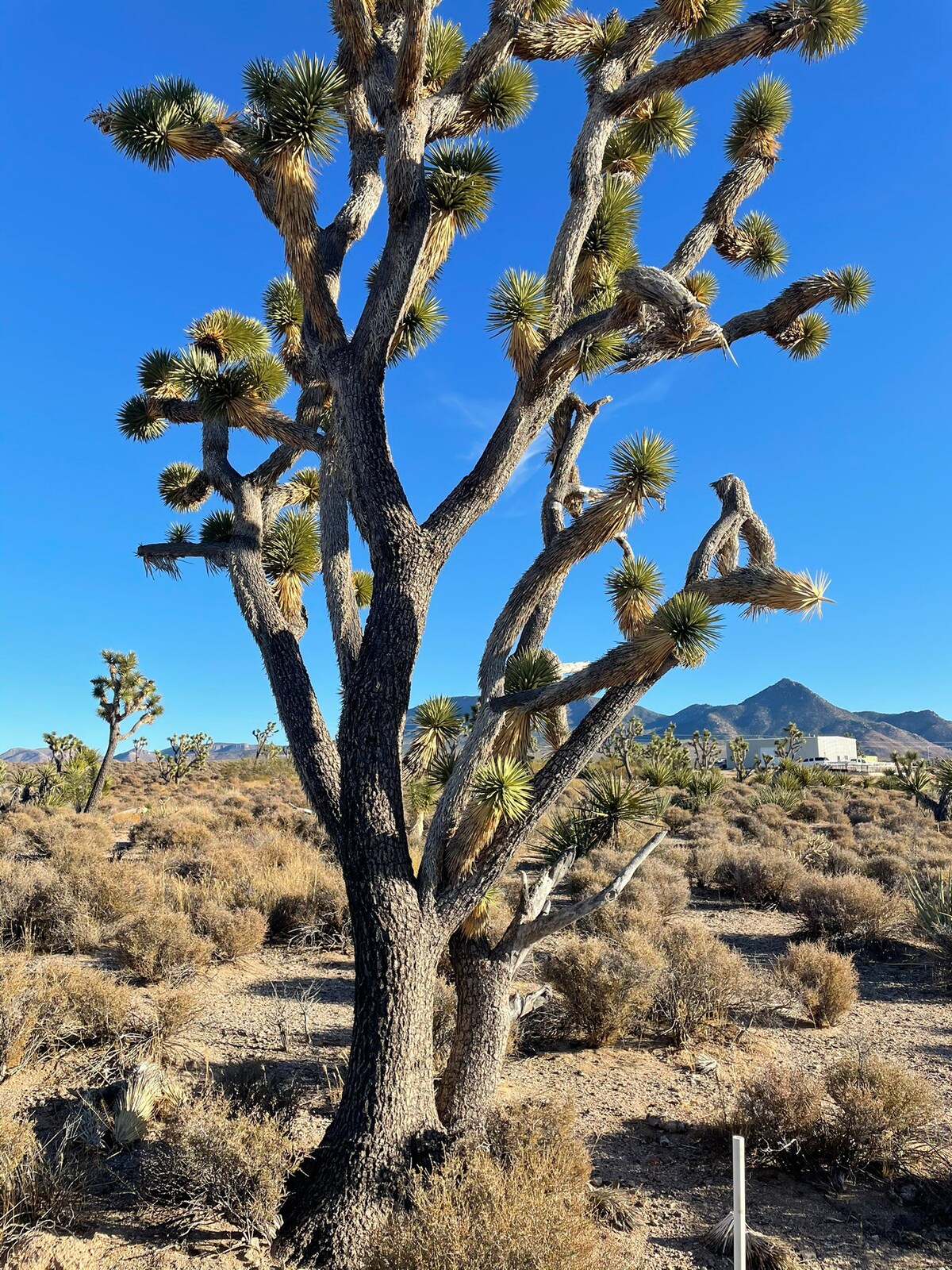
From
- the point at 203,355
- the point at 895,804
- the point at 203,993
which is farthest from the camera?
the point at 895,804

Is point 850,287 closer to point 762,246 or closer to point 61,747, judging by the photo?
point 762,246

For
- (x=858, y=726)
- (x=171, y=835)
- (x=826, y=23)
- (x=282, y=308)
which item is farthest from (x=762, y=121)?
(x=858, y=726)

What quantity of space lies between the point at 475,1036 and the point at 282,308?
267 inches

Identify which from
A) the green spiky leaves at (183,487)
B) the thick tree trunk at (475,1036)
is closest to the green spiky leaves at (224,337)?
the green spiky leaves at (183,487)

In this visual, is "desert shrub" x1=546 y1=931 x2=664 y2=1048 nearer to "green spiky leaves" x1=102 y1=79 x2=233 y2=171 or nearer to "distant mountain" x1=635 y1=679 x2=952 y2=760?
"green spiky leaves" x1=102 y1=79 x2=233 y2=171

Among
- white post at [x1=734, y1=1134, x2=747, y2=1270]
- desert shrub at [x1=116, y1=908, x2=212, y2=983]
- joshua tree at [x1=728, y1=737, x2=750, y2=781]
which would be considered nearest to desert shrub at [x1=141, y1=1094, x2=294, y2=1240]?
white post at [x1=734, y1=1134, x2=747, y2=1270]

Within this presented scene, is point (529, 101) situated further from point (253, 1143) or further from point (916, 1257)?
point (916, 1257)

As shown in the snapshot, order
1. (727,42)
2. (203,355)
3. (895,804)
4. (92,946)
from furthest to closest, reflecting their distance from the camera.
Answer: (895,804)
(92,946)
(203,355)
(727,42)

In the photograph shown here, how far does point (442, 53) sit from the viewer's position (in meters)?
6.75

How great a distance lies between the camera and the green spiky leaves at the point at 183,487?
7.61m

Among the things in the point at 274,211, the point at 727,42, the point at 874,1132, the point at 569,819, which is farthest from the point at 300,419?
the point at 874,1132

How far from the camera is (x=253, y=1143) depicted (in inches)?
171

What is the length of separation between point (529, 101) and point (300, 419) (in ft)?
11.5

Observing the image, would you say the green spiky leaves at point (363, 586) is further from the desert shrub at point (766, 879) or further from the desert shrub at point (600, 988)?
the desert shrub at point (766, 879)
